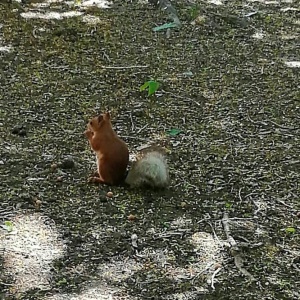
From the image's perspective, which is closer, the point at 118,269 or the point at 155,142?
the point at 118,269

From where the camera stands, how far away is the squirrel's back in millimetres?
3209

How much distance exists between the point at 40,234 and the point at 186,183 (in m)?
0.88

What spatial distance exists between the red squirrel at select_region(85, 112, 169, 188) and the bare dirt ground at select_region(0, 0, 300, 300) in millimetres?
72

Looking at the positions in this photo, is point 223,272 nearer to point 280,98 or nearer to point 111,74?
point 280,98

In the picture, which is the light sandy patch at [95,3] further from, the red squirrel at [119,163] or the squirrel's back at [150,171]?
the squirrel's back at [150,171]

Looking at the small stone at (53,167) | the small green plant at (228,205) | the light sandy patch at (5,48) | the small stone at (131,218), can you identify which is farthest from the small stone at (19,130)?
the light sandy patch at (5,48)

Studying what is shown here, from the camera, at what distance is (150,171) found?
10.6 ft

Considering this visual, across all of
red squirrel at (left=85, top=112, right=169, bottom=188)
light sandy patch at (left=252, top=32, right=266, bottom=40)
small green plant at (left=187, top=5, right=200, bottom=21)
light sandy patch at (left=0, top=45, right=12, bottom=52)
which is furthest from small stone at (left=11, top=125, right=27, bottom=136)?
small green plant at (left=187, top=5, right=200, bottom=21)

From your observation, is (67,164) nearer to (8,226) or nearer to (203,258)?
(8,226)

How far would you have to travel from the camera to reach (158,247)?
285 cm

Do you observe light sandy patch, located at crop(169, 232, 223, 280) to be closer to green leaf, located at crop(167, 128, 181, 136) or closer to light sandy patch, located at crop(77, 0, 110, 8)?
green leaf, located at crop(167, 128, 181, 136)

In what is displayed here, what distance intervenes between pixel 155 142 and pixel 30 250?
4.38 ft

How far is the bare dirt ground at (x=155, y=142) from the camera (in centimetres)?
269

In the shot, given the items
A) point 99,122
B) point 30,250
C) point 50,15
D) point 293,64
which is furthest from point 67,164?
point 50,15
